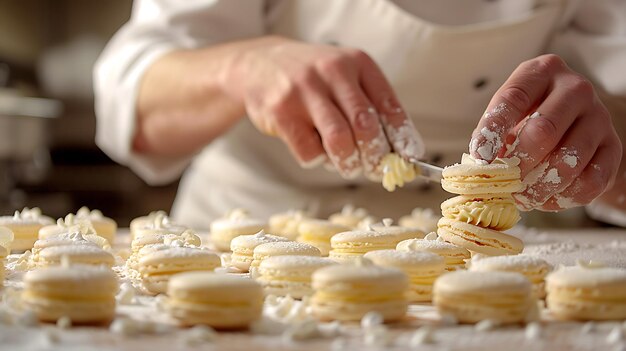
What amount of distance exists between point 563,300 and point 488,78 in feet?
3.63

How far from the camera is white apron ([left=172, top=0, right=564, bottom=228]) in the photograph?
1.99m

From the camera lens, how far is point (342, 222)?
1765mm

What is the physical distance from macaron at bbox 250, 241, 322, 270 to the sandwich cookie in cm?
21

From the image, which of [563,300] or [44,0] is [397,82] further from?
[44,0]

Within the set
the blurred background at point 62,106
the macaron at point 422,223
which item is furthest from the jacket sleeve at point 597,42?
the blurred background at point 62,106

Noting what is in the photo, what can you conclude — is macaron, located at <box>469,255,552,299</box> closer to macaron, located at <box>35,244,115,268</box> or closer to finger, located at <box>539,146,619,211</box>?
finger, located at <box>539,146,619,211</box>

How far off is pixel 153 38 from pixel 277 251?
42.4 inches

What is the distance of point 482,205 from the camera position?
4.20ft

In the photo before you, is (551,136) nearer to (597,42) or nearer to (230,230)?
(230,230)

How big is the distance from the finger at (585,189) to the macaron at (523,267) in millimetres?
273

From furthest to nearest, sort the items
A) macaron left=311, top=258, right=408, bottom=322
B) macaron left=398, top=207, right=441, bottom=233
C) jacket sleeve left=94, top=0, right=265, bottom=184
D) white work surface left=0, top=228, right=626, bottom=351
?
jacket sleeve left=94, top=0, right=265, bottom=184 < macaron left=398, top=207, right=441, bottom=233 < macaron left=311, top=258, right=408, bottom=322 < white work surface left=0, top=228, right=626, bottom=351

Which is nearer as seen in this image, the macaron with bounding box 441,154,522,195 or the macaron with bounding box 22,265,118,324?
the macaron with bounding box 22,265,118,324

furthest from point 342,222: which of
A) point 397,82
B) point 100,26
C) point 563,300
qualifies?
point 100,26

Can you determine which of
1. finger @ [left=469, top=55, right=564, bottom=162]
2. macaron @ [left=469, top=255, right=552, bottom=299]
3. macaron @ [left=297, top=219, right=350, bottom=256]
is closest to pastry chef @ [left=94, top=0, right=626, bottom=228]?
macaron @ [left=297, top=219, right=350, bottom=256]
